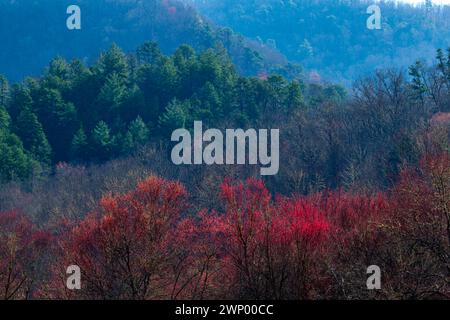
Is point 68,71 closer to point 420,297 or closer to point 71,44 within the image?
point 71,44

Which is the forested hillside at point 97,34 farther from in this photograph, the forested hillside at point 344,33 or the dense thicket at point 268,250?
the dense thicket at point 268,250

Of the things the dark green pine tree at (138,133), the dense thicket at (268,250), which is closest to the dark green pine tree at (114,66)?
the dark green pine tree at (138,133)

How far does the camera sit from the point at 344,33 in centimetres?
10381

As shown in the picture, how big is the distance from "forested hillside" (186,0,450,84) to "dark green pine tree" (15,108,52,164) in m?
51.8

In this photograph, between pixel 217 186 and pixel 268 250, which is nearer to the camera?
pixel 268 250

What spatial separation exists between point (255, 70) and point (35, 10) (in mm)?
35208

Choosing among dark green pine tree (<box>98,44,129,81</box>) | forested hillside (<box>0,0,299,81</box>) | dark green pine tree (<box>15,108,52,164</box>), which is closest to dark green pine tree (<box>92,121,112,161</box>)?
dark green pine tree (<box>15,108,52,164</box>)

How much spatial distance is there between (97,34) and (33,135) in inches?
1674

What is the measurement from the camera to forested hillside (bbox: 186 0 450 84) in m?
98.0

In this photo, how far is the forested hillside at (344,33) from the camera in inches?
3858

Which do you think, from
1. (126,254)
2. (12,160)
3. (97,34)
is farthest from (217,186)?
(97,34)

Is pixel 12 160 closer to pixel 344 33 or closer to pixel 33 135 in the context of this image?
pixel 33 135

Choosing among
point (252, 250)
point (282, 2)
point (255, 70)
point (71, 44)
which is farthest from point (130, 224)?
point (282, 2)

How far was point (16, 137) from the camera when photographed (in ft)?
158
